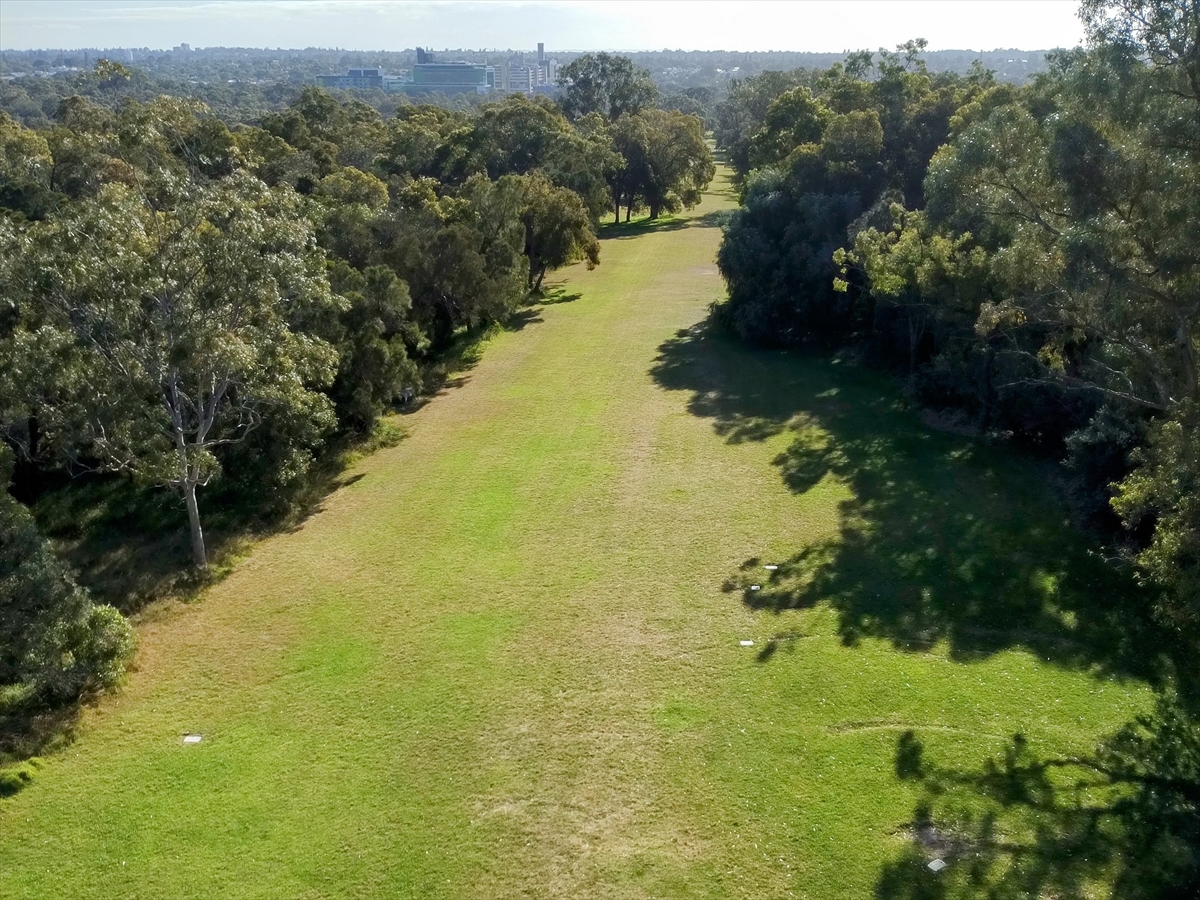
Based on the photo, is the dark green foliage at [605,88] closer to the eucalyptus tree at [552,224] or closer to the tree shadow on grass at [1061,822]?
the eucalyptus tree at [552,224]

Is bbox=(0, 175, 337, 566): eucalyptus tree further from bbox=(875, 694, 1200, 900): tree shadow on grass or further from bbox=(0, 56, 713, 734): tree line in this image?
bbox=(875, 694, 1200, 900): tree shadow on grass

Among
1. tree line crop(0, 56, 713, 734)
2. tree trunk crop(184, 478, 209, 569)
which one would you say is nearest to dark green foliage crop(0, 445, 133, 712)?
tree line crop(0, 56, 713, 734)

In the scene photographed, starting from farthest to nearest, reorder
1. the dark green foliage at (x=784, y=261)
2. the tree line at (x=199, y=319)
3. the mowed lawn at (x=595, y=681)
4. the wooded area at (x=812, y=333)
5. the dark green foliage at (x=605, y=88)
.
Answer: the dark green foliage at (x=605, y=88)
the dark green foliage at (x=784, y=261)
the tree line at (x=199, y=319)
the wooded area at (x=812, y=333)
the mowed lawn at (x=595, y=681)

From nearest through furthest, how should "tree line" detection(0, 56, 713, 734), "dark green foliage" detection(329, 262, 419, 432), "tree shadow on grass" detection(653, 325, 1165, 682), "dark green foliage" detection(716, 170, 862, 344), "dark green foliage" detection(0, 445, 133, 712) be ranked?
"dark green foliage" detection(0, 445, 133, 712) < "tree line" detection(0, 56, 713, 734) < "tree shadow on grass" detection(653, 325, 1165, 682) < "dark green foliage" detection(329, 262, 419, 432) < "dark green foliage" detection(716, 170, 862, 344)

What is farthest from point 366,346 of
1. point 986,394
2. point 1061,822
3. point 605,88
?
point 605,88

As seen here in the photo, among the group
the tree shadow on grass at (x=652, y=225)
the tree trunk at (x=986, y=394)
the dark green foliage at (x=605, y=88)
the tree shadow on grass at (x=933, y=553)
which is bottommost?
the tree shadow on grass at (x=933, y=553)

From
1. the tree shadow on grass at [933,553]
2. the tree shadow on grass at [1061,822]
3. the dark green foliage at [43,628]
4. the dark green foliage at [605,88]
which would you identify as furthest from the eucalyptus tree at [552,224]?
the dark green foliage at [605,88]
